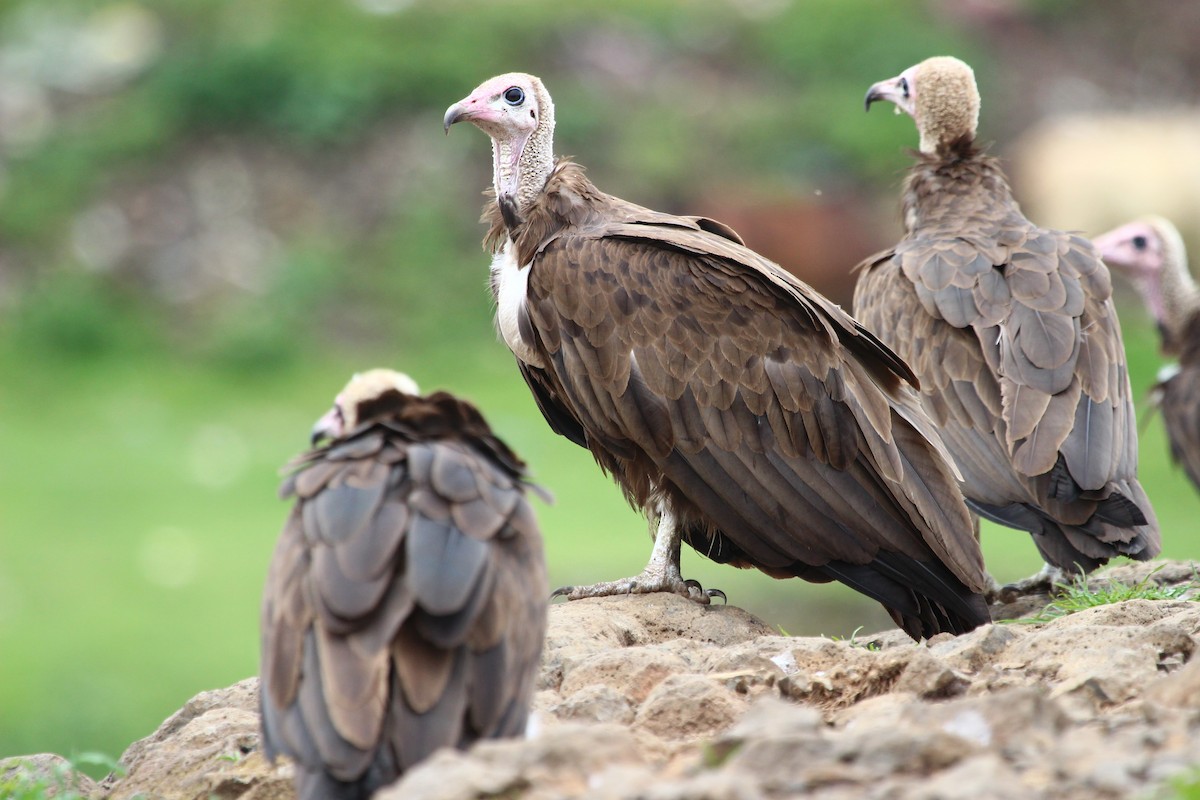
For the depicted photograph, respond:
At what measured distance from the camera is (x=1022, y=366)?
6.26m

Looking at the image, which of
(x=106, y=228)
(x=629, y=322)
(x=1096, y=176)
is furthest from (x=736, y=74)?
(x=629, y=322)

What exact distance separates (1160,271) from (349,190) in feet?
27.9

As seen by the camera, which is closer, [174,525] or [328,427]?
[328,427]

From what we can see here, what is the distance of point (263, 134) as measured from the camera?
640 inches

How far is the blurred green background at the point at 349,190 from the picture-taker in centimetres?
1310

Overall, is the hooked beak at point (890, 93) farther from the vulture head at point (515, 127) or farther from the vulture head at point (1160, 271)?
the vulture head at point (1160, 271)

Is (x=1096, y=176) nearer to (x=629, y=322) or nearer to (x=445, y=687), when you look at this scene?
(x=629, y=322)

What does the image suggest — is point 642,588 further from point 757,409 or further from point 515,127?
point 515,127

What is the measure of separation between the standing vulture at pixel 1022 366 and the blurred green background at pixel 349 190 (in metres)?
5.25

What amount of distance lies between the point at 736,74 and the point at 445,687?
14862 millimetres

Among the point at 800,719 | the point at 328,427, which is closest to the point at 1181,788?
the point at 800,719

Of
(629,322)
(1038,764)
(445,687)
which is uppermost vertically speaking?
(629,322)

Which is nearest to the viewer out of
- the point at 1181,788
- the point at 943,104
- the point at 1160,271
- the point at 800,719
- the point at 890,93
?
the point at 1181,788

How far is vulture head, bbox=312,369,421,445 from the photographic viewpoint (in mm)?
4352
